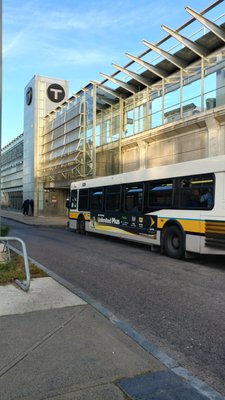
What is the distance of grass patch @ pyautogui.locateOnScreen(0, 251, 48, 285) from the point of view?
24.7ft

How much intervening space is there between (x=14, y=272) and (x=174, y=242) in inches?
230

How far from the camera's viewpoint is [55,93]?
138ft

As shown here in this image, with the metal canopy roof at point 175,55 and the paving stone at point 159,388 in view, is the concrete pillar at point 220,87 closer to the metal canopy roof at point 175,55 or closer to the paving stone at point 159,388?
the metal canopy roof at point 175,55

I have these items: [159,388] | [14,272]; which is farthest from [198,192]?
[159,388]

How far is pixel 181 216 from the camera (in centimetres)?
1195

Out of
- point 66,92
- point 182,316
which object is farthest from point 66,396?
point 66,92

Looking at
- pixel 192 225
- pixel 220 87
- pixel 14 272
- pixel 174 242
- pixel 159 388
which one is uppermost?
pixel 220 87

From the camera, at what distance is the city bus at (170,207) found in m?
10.7

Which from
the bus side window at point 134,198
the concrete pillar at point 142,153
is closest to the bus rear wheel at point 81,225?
the bus side window at point 134,198

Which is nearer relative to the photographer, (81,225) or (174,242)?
(174,242)

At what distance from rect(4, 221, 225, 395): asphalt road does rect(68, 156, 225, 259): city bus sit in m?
0.68

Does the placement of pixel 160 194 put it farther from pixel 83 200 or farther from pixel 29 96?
pixel 29 96

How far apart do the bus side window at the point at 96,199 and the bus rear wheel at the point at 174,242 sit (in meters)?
5.67

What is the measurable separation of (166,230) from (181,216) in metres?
1.03
